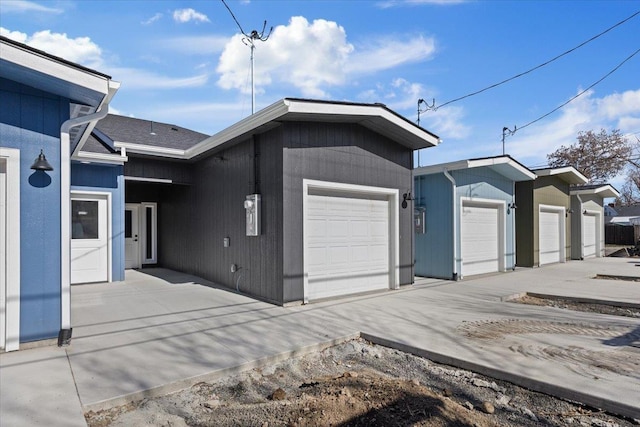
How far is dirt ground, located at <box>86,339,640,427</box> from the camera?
235cm

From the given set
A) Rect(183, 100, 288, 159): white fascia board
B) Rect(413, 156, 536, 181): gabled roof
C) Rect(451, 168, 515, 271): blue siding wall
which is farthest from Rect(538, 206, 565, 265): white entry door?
Rect(183, 100, 288, 159): white fascia board

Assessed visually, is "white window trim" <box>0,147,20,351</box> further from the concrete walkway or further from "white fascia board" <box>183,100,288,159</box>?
"white fascia board" <box>183,100,288,159</box>

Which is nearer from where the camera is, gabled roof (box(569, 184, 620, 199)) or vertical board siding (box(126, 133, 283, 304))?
vertical board siding (box(126, 133, 283, 304))

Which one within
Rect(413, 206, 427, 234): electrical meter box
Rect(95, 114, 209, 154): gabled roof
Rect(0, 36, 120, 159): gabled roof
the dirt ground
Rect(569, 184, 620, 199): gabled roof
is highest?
Rect(95, 114, 209, 154): gabled roof

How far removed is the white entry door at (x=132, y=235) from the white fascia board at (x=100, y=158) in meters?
3.24

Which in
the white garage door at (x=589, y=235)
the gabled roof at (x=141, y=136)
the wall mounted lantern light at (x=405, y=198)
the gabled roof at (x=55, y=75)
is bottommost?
the white garage door at (x=589, y=235)

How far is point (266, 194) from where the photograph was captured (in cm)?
614

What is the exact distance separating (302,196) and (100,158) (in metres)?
4.88

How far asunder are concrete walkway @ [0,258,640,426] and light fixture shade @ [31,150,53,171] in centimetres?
185

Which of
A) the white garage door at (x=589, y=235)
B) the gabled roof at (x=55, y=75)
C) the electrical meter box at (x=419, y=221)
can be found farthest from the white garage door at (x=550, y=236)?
the gabled roof at (x=55, y=75)

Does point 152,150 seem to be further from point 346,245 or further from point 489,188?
point 489,188

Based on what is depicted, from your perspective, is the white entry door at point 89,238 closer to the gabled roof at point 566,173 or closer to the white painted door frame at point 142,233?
the white painted door frame at point 142,233

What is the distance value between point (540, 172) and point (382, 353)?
10266 millimetres

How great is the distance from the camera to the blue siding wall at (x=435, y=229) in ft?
29.0
